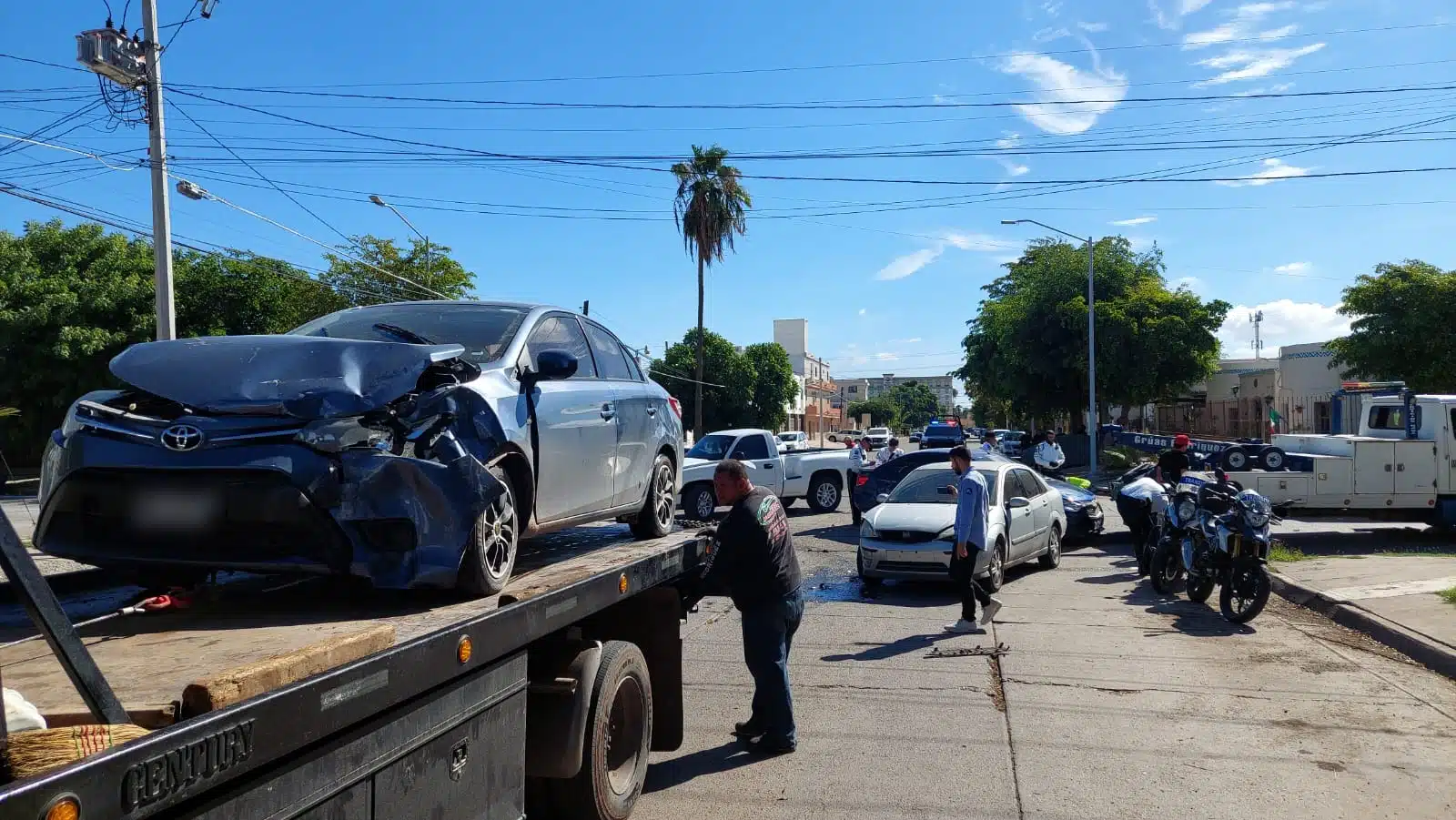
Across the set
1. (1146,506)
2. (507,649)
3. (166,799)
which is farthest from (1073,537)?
(166,799)

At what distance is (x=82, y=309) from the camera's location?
25.8 meters

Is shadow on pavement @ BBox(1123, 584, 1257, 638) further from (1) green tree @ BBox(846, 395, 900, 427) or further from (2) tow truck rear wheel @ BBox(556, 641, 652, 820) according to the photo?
(1) green tree @ BBox(846, 395, 900, 427)

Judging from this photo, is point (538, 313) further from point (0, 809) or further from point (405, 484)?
point (0, 809)

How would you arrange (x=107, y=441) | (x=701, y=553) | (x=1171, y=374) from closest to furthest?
(x=107, y=441), (x=701, y=553), (x=1171, y=374)

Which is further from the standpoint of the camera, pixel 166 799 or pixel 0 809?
pixel 166 799

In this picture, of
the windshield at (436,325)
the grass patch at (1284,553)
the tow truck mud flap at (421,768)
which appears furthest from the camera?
the grass patch at (1284,553)

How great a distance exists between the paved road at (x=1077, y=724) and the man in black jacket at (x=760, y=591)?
22 centimetres

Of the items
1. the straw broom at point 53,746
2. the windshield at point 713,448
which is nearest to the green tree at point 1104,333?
the windshield at point 713,448

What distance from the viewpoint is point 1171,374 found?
117ft

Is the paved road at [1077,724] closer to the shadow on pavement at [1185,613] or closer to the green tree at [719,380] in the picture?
the shadow on pavement at [1185,613]

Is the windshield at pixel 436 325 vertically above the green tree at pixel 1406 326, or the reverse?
the green tree at pixel 1406 326

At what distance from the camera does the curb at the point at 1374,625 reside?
8133mm

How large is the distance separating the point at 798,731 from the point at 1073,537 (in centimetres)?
1105

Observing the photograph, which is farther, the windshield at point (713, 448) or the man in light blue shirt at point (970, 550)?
the windshield at point (713, 448)
